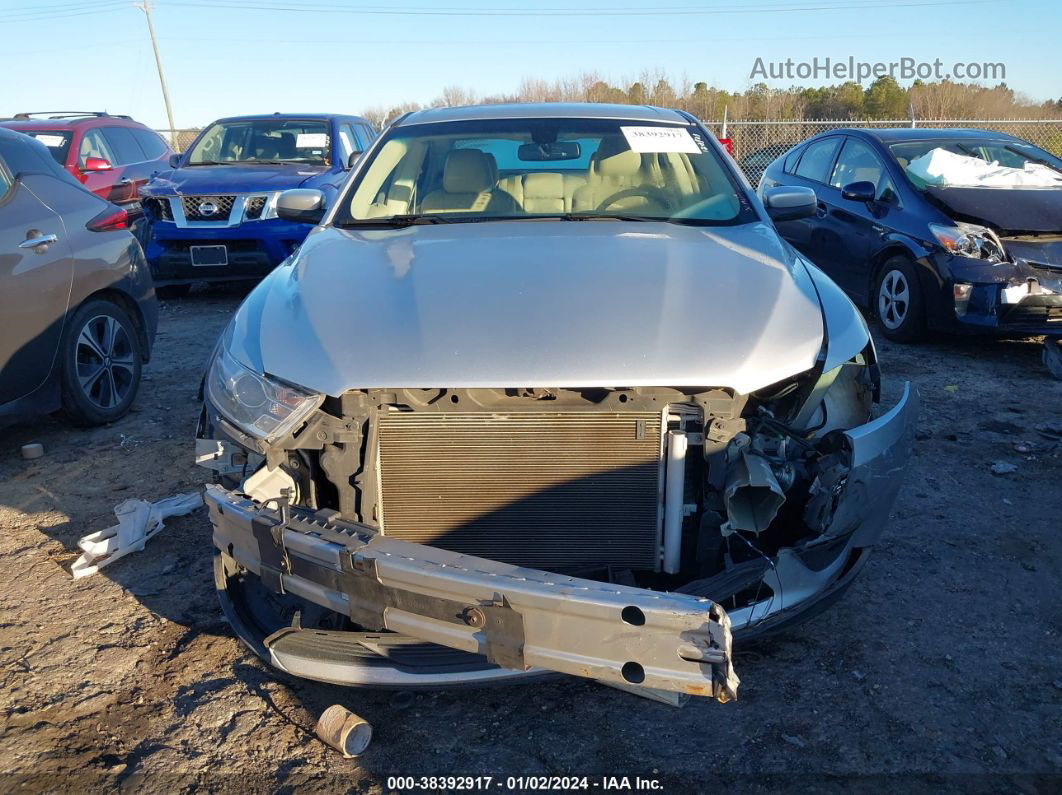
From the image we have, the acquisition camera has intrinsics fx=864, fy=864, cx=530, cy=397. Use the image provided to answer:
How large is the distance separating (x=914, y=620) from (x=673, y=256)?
4.88ft

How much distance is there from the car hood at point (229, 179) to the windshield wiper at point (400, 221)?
476 cm

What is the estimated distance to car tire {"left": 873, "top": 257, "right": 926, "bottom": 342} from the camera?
6.28 meters

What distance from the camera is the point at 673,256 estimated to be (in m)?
2.89

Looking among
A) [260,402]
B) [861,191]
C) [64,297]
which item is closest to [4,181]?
[64,297]

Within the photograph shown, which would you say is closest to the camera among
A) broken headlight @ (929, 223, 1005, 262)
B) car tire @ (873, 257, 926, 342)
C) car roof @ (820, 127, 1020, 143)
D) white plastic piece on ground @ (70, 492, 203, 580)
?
white plastic piece on ground @ (70, 492, 203, 580)

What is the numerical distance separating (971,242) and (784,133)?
11873 millimetres

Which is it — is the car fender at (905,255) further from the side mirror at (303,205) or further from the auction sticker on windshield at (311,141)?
the auction sticker on windshield at (311,141)

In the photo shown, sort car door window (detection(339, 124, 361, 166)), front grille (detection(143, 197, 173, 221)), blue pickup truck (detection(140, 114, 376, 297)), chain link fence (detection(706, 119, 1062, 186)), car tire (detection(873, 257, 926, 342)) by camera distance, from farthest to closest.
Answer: chain link fence (detection(706, 119, 1062, 186)) → car door window (detection(339, 124, 361, 166)) → front grille (detection(143, 197, 173, 221)) → blue pickup truck (detection(140, 114, 376, 297)) → car tire (detection(873, 257, 926, 342))

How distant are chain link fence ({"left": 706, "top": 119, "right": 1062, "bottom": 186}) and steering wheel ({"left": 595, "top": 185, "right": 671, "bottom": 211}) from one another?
11.9 metres

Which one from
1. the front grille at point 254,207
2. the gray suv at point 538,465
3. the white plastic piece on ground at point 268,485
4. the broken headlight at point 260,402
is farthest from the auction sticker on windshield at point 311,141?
the white plastic piece on ground at point 268,485

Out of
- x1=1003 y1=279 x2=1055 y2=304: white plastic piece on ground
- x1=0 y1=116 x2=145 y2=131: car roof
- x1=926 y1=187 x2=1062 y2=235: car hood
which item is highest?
x1=0 y1=116 x2=145 y2=131: car roof

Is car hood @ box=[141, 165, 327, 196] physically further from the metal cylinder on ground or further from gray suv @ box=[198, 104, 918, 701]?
the metal cylinder on ground

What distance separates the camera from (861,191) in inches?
267

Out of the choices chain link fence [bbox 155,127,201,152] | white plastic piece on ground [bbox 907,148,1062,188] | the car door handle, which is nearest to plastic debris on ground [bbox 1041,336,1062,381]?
white plastic piece on ground [bbox 907,148,1062,188]
